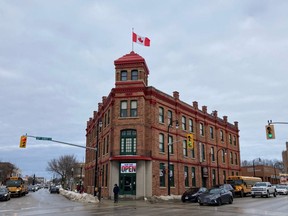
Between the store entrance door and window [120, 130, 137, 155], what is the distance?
254cm

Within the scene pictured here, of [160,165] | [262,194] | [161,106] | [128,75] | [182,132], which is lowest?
[262,194]

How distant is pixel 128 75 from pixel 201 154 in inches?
706

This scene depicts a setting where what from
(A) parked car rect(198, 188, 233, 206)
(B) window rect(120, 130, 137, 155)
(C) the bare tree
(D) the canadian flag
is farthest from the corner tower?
(C) the bare tree

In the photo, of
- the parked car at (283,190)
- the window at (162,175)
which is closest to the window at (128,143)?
the window at (162,175)

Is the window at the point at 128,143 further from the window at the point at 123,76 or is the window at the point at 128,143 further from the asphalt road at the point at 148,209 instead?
the asphalt road at the point at 148,209

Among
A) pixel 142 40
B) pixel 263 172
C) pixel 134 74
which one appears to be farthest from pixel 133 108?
pixel 263 172

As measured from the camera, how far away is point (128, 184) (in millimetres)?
34500

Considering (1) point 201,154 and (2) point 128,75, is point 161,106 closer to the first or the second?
(2) point 128,75

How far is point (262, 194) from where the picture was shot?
3944 centimetres

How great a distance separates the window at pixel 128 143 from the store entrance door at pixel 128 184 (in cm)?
254

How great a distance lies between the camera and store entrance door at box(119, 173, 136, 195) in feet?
112

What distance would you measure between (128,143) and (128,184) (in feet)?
14.9

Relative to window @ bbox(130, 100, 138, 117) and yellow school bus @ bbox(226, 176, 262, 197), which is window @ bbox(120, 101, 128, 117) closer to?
window @ bbox(130, 100, 138, 117)

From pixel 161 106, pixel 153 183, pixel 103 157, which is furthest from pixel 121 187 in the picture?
pixel 161 106
